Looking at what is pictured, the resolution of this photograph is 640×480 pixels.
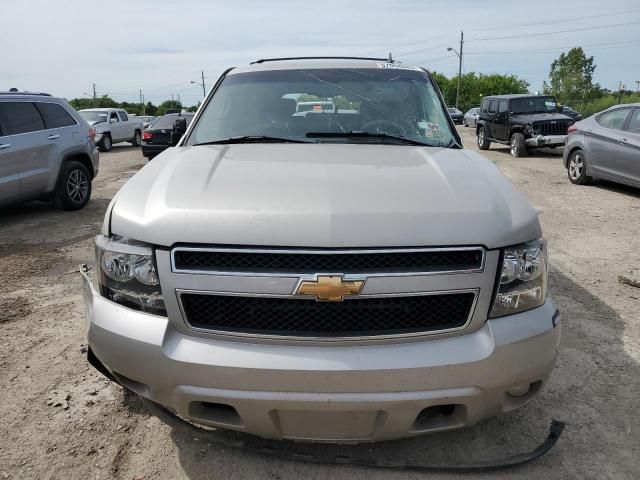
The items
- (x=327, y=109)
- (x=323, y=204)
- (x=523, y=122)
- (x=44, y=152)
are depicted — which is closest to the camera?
(x=323, y=204)

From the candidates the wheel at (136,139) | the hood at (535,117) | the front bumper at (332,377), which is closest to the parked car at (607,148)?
the hood at (535,117)

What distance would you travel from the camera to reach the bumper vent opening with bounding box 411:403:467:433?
2055mm

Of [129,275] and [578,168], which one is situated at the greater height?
[129,275]

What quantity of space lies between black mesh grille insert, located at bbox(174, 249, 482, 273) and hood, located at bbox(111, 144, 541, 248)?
0.05 metres

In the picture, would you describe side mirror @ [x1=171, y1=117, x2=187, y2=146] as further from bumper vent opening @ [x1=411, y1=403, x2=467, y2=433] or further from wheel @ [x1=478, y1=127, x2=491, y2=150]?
wheel @ [x1=478, y1=127, x2=491, y2=150]

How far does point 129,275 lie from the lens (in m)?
2.11

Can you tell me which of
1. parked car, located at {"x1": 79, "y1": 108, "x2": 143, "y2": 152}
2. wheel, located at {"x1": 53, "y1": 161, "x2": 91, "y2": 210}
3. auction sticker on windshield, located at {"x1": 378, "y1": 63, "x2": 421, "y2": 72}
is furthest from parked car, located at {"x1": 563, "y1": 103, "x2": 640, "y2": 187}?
parked car, located at {"x1": 79, "y1": 108, "x2": 143, "y2": 152}

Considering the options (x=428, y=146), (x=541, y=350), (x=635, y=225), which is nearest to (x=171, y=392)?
(x=541, y=350)

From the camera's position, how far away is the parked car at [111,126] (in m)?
20.6

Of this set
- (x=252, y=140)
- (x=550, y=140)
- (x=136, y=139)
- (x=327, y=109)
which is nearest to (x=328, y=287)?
(x=252, y=140)

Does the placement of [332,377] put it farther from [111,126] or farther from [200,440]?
[111,126]

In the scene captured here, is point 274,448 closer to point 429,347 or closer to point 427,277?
point 429,347

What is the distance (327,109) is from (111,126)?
2009cm

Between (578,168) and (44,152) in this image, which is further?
(578,168)
